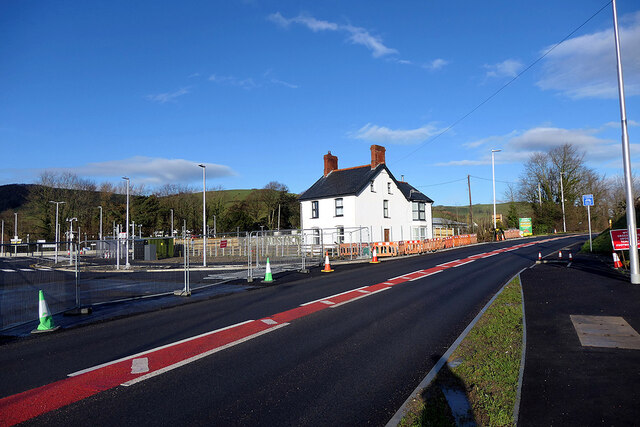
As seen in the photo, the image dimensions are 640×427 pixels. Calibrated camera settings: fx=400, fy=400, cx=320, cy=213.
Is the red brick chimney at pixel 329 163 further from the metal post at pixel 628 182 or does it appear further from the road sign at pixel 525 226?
the metal post at pixel 628 182

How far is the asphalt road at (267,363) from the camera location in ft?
14.0

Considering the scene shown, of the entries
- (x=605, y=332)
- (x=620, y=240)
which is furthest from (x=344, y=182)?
(x=605, y=332)

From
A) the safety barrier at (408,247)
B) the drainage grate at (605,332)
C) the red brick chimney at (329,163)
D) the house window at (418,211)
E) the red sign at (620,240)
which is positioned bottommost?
the drainage grate at (605,332)

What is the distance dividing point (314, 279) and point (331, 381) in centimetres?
1153

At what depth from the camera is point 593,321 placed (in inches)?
298

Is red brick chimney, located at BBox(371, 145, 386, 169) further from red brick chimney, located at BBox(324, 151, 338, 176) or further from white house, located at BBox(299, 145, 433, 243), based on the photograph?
red brick chimney, located at BBox(324, 151, 338, 176)

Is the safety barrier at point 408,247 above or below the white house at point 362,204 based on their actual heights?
below

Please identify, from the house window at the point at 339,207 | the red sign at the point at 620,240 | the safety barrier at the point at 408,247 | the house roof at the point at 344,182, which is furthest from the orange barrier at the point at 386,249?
the red sign at the point at 620,240

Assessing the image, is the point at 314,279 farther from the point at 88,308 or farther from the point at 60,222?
Answer: the point at 60,222

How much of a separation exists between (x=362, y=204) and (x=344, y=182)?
132 inches

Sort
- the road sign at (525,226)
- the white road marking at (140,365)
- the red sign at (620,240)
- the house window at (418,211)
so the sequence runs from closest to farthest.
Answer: the white road marking at (140,365) → the red sign at (620,240) → the house window at (418,211) → the road sign at (525,226)

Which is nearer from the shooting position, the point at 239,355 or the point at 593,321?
the point at 239,355

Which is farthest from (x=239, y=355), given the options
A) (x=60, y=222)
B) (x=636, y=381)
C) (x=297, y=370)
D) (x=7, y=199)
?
(x=7, y=199)

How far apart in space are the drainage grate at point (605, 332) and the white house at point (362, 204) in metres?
28.3
